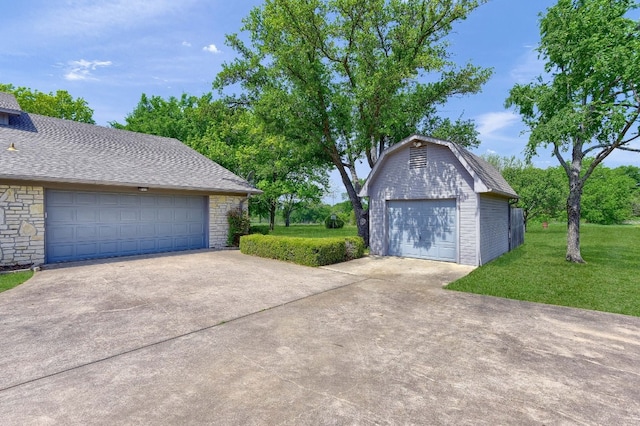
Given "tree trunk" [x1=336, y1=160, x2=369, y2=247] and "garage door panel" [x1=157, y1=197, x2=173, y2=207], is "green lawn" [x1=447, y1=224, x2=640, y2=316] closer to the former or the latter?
"tree trunk" [x1=336, y1=160, x2=369, y2=247]

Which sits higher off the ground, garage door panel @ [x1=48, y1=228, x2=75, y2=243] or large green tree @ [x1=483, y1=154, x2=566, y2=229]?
large green tree @ [x1=483, y1=154, x2=566, y2=229]

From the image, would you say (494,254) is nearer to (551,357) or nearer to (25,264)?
(551,357)

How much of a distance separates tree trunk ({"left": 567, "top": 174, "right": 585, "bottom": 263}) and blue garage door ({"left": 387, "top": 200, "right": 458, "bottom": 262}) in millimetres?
4801

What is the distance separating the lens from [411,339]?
459 cm

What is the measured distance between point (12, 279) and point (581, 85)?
62.1 feet

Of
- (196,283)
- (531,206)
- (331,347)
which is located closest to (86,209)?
(196,283)

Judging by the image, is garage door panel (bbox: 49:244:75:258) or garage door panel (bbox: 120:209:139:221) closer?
garage door panel (bbox: 49:244:75:258)

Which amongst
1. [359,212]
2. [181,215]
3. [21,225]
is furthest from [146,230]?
[359,212]

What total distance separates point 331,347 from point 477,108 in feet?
54.2

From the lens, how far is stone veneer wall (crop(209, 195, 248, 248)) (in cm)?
1461

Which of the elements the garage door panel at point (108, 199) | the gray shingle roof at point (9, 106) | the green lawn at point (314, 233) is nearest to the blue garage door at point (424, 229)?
the green lawn at point (314, 233)

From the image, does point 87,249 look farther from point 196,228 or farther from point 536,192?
point 536,192

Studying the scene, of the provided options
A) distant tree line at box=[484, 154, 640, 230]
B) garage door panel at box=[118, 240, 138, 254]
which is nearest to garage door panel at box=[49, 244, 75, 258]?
garage door panel at box=[118, 240, 138, 254]

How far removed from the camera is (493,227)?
1235cm
